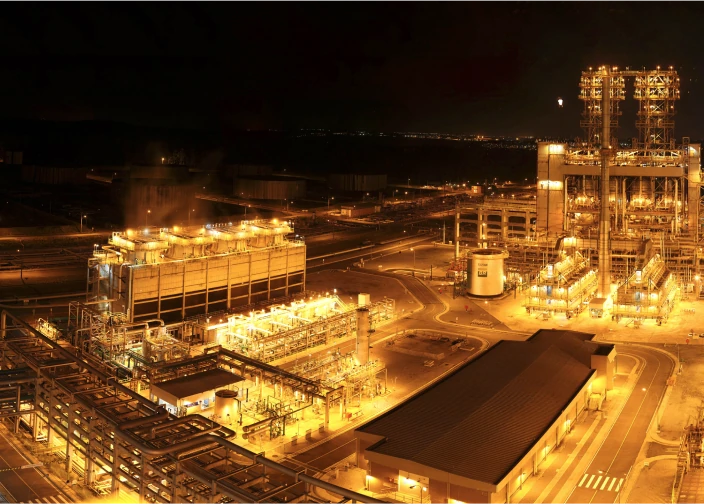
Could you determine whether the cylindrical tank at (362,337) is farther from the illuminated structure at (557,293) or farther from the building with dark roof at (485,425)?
the illuminated structure at (557,293)

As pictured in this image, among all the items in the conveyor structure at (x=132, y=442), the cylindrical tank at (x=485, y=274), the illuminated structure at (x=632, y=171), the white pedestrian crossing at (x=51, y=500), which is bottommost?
the white pedestrian crossing at (x=51, y=500)

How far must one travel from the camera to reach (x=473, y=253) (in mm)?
56281

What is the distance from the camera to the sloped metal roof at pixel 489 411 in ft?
81.7

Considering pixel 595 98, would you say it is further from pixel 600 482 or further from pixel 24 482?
pixel 24 482

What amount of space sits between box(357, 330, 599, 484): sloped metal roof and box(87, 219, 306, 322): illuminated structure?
1709 cm

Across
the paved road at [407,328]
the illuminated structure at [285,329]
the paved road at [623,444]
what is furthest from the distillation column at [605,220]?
the illuminated structure at [285,329]

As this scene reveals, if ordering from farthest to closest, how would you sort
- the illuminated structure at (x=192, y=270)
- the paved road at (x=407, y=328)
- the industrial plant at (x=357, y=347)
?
the illuminated structure at (x=192, y=270)
the paved road at (x=407, y=328)
the industrial plant at (x=357, y=347)

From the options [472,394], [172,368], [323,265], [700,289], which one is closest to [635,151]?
[700,289]

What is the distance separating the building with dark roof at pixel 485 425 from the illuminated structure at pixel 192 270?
17.3 metres

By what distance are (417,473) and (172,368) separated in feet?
44.9

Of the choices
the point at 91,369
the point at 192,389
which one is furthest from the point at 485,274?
the point at 91,369

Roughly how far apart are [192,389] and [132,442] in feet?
33.7

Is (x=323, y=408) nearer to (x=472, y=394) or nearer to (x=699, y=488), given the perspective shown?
(x=472, y=394)

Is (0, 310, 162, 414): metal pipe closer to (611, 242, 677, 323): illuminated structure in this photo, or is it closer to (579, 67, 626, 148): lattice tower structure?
(611, 242, 677, 323): illuminated structure
